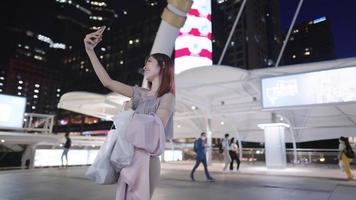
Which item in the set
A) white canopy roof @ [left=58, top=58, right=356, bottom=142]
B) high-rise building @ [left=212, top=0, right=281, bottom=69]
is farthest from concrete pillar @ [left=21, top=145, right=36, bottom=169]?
high-rise building @ [left=212, top=0, right=281, bottom=69]

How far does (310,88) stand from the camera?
44.0 feet

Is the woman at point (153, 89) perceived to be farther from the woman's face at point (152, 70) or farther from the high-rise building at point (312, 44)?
the high-rise building at point (312, 44)

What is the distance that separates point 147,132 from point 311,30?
9795 centimetres

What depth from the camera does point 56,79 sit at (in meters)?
114

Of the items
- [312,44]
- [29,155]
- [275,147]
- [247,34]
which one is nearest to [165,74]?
[29,155]

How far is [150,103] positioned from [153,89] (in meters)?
0.17

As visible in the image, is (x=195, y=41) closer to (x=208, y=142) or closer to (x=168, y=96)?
(x=208, y=142)

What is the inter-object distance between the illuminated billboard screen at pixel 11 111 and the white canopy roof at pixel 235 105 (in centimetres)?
656

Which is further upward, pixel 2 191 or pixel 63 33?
pixel 63 33

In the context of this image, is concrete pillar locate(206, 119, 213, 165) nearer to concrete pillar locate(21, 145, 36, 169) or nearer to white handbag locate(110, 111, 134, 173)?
concrete pillar locate(21, 145, 36, 169)

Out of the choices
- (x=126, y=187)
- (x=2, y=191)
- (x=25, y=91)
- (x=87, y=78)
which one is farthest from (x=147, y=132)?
(x=25, y=91)

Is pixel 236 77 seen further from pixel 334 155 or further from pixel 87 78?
pixel 87 78

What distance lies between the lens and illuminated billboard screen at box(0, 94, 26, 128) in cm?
1459

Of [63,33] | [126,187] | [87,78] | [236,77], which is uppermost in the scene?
[63,33]
